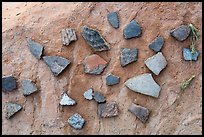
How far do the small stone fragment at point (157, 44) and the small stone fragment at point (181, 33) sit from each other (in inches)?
2.7

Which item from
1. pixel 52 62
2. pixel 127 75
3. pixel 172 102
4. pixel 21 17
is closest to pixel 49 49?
pixel 52 62

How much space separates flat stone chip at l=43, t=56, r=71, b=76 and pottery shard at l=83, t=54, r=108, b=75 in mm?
100

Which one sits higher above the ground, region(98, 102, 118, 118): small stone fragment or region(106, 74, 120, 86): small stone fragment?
region(106, 74, 120, 86): small stone fragment

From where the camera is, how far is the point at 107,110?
2516mm

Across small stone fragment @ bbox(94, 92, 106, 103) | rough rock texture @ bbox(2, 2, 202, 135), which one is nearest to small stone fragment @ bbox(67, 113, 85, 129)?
rough rock texture @ bbox(2, 2, 202, 135)

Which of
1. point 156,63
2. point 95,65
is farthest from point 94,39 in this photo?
point 156,63

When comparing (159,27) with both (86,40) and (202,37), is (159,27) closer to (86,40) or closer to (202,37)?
(202,37)

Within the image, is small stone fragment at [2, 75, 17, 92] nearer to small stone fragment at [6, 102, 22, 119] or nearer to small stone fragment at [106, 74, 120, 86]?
small stone fragment at [6, 102, 22, 119]

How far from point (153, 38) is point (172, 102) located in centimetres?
35

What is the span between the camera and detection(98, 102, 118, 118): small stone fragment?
2.51 m

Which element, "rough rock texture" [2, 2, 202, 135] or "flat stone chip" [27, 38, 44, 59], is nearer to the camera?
"rough rock texture" [2, 2, 202, 135]

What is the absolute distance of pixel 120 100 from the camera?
2.53m

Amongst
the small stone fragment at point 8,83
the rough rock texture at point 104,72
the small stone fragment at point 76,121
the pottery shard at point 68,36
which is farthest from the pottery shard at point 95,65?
the small stone fragment at point 8,83

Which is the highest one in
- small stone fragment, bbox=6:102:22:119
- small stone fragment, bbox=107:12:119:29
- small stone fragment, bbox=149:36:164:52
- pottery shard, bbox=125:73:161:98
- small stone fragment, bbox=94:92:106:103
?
small stone fragment, bbox=107:12:119:29
